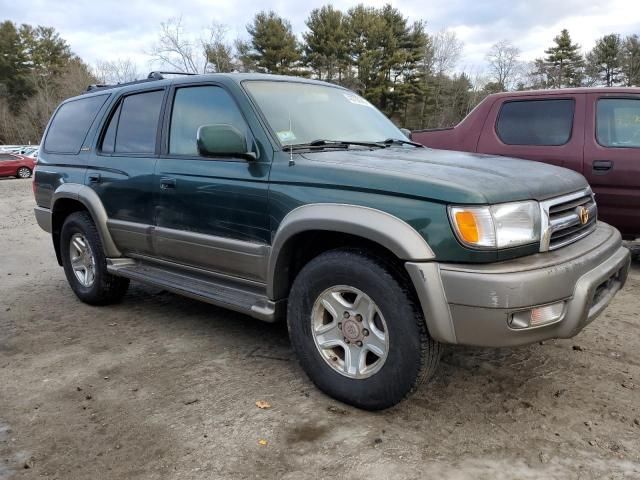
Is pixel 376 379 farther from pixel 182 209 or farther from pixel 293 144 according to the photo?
pixel 182 209

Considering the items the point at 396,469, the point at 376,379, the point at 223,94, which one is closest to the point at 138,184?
the point at 223,94

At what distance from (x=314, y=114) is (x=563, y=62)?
56572mm

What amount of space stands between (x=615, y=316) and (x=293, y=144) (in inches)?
114

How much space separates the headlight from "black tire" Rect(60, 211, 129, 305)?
3.29 metres

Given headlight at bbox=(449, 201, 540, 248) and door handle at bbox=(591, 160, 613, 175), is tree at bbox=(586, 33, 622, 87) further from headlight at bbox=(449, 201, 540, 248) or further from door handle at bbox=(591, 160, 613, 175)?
headlight at bbox=(449, 201, 540, 248)

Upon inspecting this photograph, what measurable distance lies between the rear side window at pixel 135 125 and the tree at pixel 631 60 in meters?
51.6

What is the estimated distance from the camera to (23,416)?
2904mm

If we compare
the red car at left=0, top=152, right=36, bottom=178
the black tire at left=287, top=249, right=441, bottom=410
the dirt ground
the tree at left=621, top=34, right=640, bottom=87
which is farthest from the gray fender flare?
the tree at left=621, top=34, right=640, bottom=87

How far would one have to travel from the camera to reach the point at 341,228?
270cm

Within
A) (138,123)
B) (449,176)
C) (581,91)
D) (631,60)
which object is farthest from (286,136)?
(631,60)

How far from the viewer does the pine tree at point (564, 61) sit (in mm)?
51312

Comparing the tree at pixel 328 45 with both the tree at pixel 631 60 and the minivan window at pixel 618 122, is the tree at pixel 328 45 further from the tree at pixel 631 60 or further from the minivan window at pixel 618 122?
the minivan window at pixel 618 122

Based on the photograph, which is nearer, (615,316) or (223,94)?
(223,94)

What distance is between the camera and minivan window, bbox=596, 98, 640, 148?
5.23 meters
